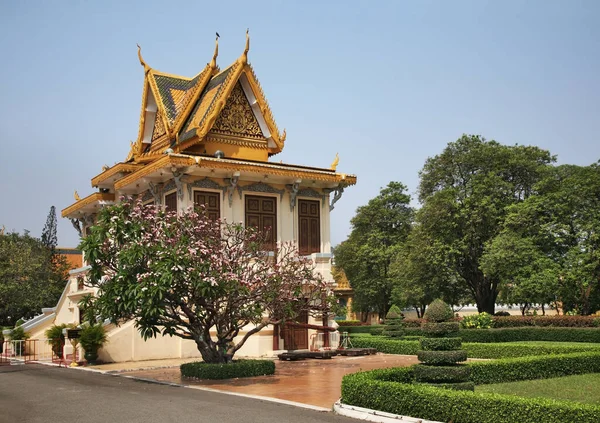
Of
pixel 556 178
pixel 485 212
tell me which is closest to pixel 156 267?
pixel 485 212

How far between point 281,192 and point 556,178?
19232mm

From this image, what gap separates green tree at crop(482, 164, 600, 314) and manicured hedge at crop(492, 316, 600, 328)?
3.16 metres

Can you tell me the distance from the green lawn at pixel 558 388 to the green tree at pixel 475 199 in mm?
22814

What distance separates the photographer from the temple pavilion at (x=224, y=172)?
2439 centimetres

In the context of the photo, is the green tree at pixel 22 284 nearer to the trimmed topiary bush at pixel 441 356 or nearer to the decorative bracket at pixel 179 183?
the decorative bracket at pixel 179 183

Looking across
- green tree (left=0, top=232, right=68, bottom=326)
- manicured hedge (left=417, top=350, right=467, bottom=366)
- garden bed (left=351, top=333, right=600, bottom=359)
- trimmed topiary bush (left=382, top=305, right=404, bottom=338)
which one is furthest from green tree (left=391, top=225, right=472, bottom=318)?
manicured hedge (left=417, top=350, right=467, bottom=366)

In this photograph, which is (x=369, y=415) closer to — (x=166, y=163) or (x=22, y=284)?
(x=166, y=163)

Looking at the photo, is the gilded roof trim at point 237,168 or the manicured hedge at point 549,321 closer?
the gilded roof trim at point 237,168

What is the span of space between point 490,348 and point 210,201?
11128 millimetres

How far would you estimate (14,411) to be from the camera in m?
12.1

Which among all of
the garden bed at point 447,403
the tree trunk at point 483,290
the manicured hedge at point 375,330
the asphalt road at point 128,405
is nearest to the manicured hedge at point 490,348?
the manicured hedge at point 375,330

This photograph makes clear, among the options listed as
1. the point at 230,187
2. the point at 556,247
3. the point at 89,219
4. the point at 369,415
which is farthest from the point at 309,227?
the point at 369,415

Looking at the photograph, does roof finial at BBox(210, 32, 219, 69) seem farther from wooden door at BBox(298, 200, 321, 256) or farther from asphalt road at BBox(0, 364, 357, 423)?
asphalt road at BBox(0, 364, 357, 423)

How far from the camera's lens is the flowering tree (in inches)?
623
